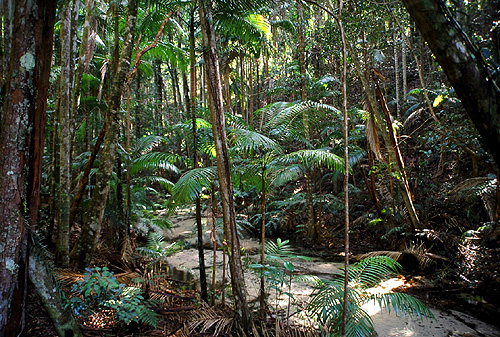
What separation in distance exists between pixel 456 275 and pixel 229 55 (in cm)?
815

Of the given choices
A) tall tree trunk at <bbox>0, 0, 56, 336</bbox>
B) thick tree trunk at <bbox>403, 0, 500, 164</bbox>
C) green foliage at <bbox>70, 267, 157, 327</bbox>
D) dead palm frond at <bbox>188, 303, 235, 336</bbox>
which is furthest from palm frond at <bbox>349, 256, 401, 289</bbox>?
tall tree trunk at <bbox>0, 0, 56, 336</bbox>

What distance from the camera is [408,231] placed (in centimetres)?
607

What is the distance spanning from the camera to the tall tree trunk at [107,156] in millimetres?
3678

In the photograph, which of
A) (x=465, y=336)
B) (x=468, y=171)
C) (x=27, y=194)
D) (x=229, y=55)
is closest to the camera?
(x=27, y=194)

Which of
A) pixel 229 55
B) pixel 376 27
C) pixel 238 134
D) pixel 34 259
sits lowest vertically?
pixel 34 259

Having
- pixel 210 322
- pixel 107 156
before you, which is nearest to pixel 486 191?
pixel 210 322

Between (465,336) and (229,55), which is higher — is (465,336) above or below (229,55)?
below

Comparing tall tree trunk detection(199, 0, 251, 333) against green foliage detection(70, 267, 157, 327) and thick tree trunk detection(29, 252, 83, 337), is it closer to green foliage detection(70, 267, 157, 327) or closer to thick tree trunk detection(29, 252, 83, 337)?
green foliage detection(70, 267, 157, 327)

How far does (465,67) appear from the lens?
1895mm

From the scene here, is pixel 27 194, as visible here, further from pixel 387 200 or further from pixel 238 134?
pixel 387 200

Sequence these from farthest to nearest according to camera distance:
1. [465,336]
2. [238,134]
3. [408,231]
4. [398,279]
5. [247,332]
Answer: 1. [408,231]
2. [398,279]
3. [465,336]
4. [238,134]
5. [247,332]

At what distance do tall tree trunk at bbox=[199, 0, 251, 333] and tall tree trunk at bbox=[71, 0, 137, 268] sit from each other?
4.93 feet

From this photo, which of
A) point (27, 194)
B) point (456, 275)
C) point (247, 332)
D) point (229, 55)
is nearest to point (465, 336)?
point (456, 275)

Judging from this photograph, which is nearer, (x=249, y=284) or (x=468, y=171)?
(x=249, y=284)
